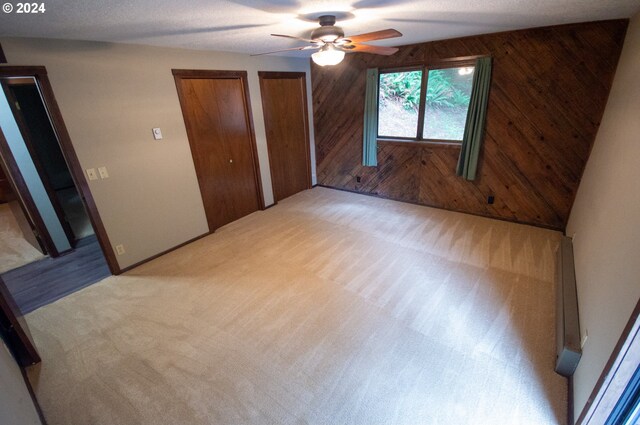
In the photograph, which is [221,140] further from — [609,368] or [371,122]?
[609,368]

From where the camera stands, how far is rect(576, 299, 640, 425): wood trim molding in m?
1.12

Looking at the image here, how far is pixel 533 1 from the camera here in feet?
6.40

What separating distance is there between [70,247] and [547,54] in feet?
20.2

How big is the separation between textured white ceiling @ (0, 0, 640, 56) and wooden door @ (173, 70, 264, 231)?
23.7 inches

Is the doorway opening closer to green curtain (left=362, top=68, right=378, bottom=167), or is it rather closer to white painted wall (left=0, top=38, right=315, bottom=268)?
white painted wall (left=0, top=38, right=315, bottom=268)

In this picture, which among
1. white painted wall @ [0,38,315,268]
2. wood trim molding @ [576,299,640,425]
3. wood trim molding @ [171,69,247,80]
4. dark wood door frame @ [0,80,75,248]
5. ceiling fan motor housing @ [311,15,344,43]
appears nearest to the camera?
wood trim molding @ [576,299,640,425]

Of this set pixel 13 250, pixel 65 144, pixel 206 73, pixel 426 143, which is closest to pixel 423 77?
pixel 426 143

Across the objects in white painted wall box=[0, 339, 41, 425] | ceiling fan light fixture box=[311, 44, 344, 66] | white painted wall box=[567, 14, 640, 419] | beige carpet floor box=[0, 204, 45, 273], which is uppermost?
ceiling fan light fixture box=[311, 44, 344, 66]

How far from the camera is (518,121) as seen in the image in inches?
134

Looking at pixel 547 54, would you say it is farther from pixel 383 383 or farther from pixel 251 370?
pixel 251 370

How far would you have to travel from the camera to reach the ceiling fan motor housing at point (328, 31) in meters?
2.18

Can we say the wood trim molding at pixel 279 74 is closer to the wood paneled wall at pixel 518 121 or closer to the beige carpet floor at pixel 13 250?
the wood paneled wall at pixel 518 121

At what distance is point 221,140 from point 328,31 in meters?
2.17

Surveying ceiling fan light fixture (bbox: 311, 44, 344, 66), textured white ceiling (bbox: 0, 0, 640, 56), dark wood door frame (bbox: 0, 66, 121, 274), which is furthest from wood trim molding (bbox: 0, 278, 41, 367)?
ceiling fan light fixture (bbox: 311, 44, 344, 66)
